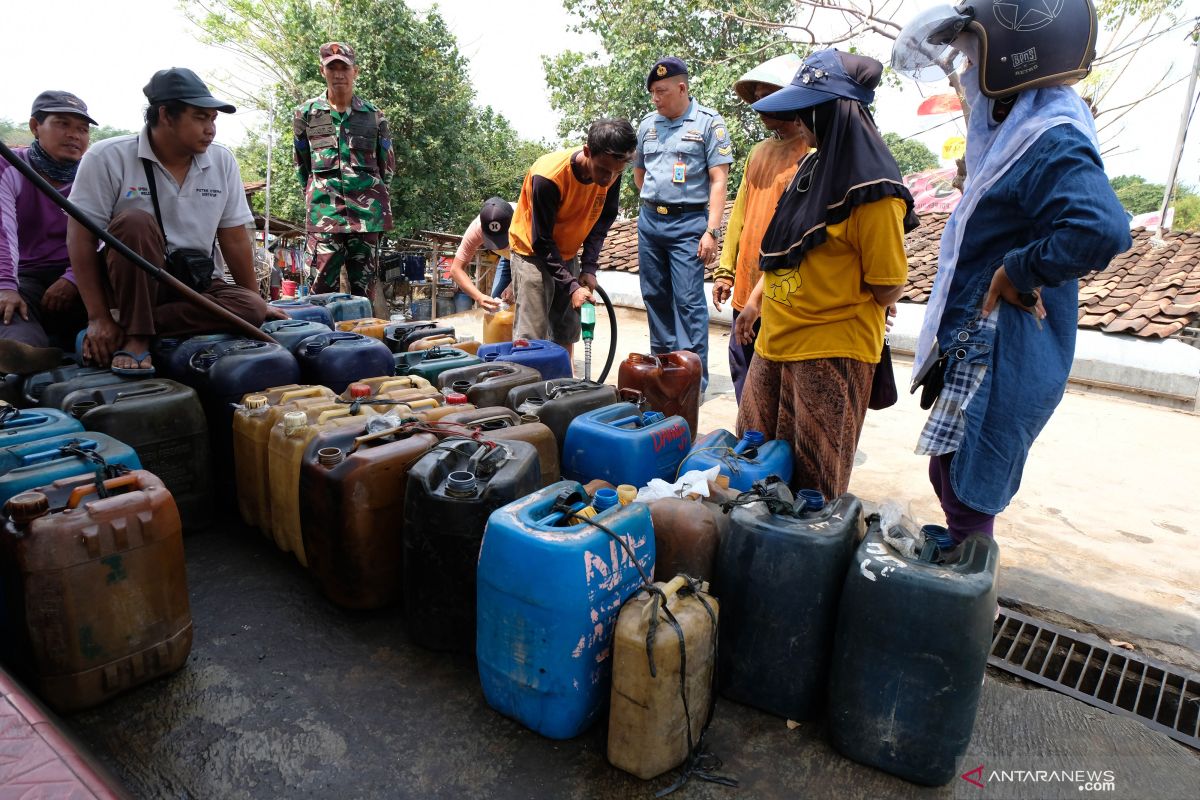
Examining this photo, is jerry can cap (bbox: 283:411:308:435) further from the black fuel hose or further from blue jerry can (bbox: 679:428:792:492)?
the black fuel hose

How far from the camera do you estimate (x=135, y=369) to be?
9.66 ft

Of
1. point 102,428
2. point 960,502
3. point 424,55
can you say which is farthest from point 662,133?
point 424,55

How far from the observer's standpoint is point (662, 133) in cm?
479

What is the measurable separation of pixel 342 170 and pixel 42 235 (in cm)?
209

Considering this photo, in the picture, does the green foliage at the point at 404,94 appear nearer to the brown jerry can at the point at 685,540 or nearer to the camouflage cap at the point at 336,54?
the camouflage cap at the point at 336,54

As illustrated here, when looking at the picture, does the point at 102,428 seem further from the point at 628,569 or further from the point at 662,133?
the point at 662,133

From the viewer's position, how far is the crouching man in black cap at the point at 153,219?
3041 millimetres

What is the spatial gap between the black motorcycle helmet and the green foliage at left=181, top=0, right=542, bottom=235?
12.8 meters

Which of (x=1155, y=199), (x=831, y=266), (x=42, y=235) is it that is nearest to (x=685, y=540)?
(x=831, y=266)

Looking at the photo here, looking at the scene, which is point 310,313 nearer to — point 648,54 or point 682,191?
point 682,191

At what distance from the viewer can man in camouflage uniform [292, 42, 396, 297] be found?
5.30 m

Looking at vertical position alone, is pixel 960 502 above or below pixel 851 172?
below

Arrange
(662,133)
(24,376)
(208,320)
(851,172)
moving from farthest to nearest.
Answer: (662,133) < (208,320) < (24,376) < (851,172)

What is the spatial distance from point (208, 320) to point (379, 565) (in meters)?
1.85
